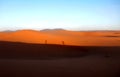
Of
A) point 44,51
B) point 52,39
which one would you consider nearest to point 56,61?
point 44,51

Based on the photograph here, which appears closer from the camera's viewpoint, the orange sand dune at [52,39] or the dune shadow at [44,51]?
the dune shadow at [44,51]

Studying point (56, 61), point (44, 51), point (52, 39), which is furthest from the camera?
point (52, 39)

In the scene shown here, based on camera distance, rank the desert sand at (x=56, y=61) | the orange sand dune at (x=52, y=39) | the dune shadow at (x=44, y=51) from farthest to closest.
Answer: the orange sand dune at (x=52, y=39)
the dune shadow at (x=44, y=51)
the desert sand at (x=56, y=61)

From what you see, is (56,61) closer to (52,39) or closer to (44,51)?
(44,51)

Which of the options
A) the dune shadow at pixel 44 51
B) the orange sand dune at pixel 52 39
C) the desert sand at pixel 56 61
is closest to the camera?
the desert sand at pixel 56 61

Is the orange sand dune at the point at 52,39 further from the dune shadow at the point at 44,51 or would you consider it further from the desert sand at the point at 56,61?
the desert sand at the point at 56,61

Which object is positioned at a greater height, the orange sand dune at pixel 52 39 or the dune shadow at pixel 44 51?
the orange sand dune at pixel 52 39

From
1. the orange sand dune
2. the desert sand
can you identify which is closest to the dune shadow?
the desert sand

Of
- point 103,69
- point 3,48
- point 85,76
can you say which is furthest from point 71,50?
point 85,76

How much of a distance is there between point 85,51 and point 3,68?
8947 millimetres

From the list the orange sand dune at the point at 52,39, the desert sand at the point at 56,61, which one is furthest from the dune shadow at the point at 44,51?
the orange sand dune at the point at 52,39

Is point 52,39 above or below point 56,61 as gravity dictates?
above

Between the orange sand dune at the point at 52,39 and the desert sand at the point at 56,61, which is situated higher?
the orange sand dune at the point at 52,39

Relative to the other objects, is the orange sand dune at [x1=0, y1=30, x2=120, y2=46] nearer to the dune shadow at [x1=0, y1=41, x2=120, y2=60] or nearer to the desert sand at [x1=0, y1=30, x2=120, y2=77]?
the dune shadow at [x1=0, y1=41, x2=120, y2=60]
